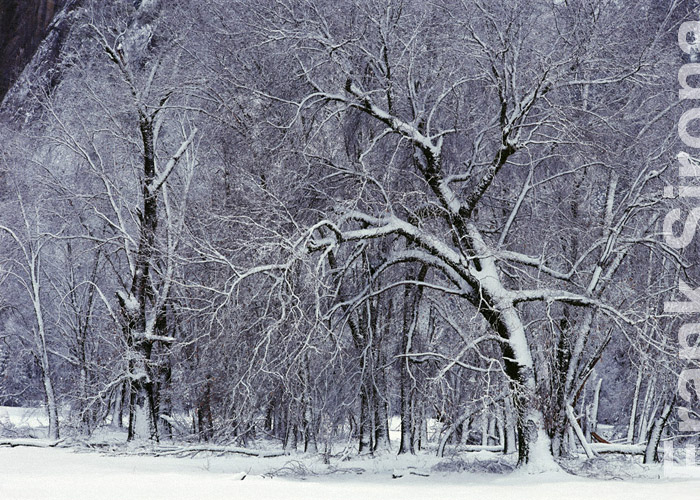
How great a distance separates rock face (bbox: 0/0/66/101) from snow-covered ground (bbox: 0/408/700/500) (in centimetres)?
3829

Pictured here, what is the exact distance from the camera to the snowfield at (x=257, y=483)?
8242 mm

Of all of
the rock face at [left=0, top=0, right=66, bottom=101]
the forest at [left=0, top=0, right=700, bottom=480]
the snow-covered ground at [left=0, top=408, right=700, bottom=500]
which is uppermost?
the rock face at [left=0, top=0, right=66, bottom=101]

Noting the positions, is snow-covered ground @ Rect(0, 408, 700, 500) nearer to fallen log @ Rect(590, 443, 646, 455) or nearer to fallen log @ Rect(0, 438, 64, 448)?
fallen log @ Rect(0, 438, 64, 448)

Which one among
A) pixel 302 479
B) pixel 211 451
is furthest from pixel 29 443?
pixel 302 479

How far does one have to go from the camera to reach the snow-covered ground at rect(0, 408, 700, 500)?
27.6 feet

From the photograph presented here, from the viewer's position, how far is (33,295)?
23.5 m

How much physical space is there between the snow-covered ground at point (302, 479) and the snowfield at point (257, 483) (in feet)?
0.04

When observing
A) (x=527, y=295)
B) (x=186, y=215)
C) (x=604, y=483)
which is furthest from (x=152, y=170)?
(x=604, y=483)

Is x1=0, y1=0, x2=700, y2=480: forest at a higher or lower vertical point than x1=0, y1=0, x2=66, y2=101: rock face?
lower

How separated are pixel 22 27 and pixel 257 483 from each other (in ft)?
155

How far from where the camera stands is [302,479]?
1144 centimetres

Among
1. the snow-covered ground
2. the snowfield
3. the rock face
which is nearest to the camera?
the snowfield

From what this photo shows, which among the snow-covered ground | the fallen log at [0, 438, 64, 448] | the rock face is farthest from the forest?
the rock face

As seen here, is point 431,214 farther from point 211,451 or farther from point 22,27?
point 22,27
